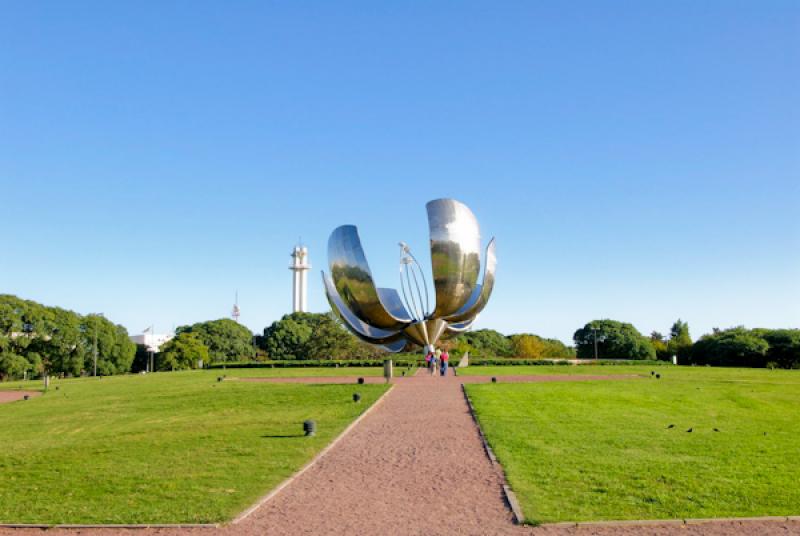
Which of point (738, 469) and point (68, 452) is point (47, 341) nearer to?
point (68, 452)

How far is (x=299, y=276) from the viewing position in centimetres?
13400

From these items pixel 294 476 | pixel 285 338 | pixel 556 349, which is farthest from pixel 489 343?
pixel 294 476

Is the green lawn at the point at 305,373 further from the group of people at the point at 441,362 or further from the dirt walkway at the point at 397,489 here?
the dirt walkway at the point at 397,489

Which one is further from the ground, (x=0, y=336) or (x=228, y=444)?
(x=0, y=336)

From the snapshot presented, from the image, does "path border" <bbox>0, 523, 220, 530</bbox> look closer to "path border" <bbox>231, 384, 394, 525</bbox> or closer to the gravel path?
the gravel path

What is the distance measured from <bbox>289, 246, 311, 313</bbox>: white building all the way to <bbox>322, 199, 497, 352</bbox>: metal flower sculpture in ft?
304

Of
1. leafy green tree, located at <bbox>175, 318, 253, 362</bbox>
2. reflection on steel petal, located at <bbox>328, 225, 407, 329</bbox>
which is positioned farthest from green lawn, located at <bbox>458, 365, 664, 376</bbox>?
leafy green tree, located at <bbox>175, 318, 253, 362</bbox>

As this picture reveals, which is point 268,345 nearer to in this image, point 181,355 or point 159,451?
point 181,355

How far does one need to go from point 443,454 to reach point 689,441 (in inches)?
209

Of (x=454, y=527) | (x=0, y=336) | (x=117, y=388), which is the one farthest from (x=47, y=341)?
(x=454, y=527)

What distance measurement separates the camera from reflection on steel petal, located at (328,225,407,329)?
35000mm

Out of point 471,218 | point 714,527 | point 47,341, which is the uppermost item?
point 471,218

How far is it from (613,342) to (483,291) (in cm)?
4629

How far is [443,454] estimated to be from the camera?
11938 mm
